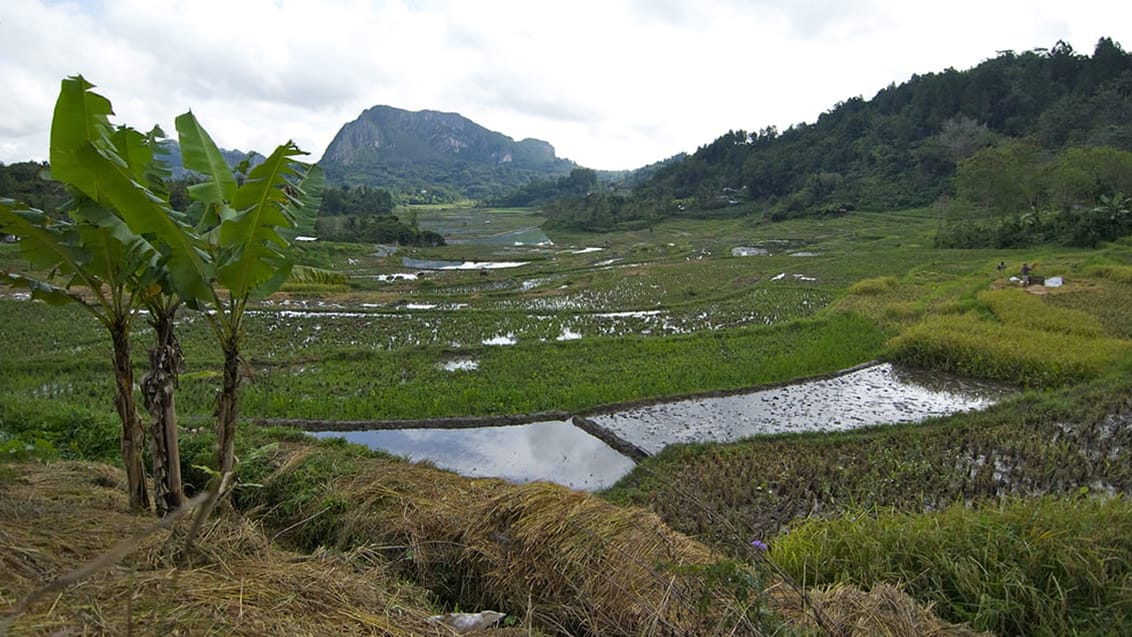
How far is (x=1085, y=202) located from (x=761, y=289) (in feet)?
66.4

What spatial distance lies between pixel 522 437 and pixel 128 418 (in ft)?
18.3

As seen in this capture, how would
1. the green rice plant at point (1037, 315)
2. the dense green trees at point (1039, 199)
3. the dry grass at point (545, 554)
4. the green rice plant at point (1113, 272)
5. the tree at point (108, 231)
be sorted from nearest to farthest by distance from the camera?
the dry grass at point (545, 554) < the tree at point (108, 231) < the green rice plant at point (1037, 315) < the green rice plant at point (1113, 272) < the dense green trees at point (1039, 199)

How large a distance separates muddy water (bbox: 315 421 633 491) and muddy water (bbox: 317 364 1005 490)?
0.05 ft

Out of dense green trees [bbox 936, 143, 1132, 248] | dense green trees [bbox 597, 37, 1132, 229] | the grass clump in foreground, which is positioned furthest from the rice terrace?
dense green trees [bbox 597, 37, 1132, 229]

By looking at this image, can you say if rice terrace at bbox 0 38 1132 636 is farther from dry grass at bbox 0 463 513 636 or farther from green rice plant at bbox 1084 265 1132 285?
green rice plant at bbox 1084 265 1132 285

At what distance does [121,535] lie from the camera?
2840mm

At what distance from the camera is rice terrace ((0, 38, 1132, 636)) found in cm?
266

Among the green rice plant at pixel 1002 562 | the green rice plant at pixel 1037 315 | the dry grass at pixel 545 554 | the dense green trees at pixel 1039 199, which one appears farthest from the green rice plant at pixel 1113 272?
the dry grass at pixel 545 554

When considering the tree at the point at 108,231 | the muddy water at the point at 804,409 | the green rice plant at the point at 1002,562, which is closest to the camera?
the tree at the point at 108,231

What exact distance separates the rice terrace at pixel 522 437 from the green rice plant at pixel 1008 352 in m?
0.07

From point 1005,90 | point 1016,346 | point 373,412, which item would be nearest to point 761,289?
point 1016,346

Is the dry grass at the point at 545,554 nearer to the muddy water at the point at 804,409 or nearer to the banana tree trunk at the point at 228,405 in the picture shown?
the banana tree trunk at the point at 228,405

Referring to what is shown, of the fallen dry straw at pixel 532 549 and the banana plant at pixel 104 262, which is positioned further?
the banana plant at pixel 104 262

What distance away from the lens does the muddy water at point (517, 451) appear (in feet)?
24.6
